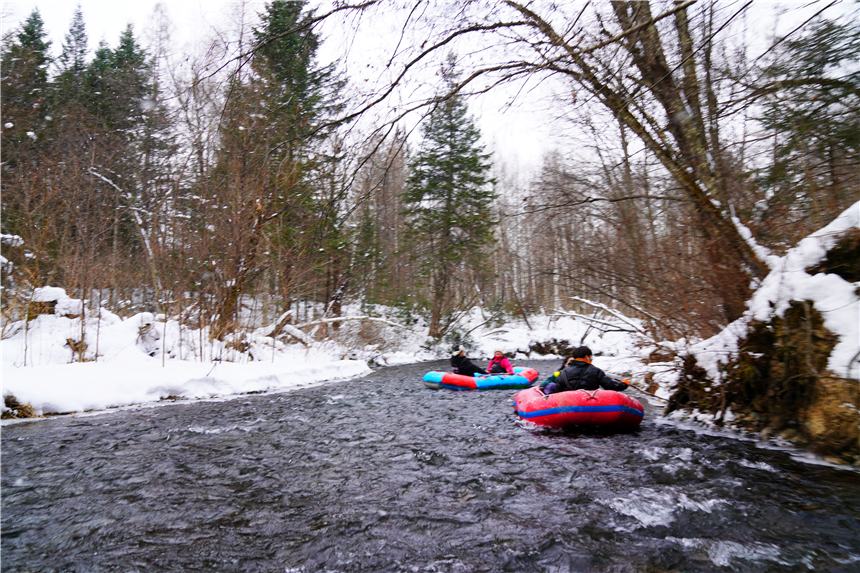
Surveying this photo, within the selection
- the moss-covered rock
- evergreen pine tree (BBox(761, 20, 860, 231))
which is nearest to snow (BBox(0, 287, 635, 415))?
the moss-covered rock

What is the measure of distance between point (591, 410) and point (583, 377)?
714 millimetres

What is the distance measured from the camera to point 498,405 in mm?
9039

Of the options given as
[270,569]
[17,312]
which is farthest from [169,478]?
[17,312]

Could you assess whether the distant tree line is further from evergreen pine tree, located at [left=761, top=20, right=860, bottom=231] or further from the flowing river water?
the flowing river water

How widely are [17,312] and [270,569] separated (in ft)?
32.7

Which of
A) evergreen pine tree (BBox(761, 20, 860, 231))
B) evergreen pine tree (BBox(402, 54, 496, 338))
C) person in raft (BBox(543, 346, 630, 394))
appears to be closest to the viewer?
evergreen pine tree (BBox(761, 20, 860, 231))

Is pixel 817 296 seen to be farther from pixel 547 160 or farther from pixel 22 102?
pixel 22 102

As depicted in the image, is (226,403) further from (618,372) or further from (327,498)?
(618,372)

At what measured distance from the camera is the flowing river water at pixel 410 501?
109 inches

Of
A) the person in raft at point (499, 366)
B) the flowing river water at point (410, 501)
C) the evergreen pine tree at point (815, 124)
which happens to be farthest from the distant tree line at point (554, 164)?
the person in raft at point (499, 366)

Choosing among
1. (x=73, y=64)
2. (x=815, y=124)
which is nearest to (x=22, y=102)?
(x=73, y=64)

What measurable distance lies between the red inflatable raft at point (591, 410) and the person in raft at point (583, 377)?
1.09 ft

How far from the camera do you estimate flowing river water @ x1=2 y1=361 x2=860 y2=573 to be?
2.78 m

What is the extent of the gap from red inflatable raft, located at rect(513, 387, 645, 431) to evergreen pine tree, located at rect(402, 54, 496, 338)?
53.2 ft
